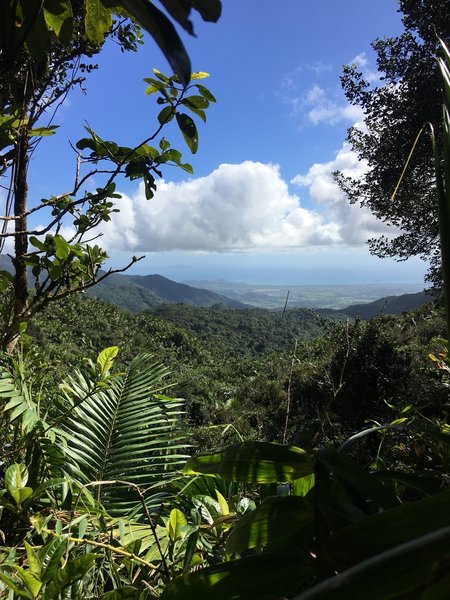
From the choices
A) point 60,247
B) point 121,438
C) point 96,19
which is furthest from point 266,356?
point 96,19

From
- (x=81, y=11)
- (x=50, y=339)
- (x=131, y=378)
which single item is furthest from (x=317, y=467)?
(x=50, y=339)

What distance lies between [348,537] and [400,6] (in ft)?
22.3

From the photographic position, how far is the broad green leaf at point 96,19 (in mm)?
620

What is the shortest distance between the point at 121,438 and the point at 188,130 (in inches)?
40.3

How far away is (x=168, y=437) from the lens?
132 cm

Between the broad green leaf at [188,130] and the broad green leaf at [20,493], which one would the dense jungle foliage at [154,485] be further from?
the broad green leaf at [188,130]

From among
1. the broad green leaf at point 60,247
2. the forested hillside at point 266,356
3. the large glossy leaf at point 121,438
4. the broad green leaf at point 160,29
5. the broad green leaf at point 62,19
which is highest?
the broad green leaf at point 62,19

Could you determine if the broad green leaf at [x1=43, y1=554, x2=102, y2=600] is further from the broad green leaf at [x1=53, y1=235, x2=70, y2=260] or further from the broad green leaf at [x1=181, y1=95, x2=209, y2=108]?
the broad green leaf at [x1=181, y1=95, x2=209, y2=108]

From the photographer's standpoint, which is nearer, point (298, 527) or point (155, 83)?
point (298, 527)

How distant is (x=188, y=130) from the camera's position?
1.08 meters

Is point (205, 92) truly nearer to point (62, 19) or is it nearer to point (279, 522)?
point (62, 19)

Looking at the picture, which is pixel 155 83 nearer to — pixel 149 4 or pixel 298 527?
pixel 149 4

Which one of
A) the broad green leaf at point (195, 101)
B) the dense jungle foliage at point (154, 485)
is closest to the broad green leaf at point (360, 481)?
the dense jungle foliage at point (154, 485)

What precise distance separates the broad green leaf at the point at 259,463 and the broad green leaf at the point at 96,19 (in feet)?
2.29
